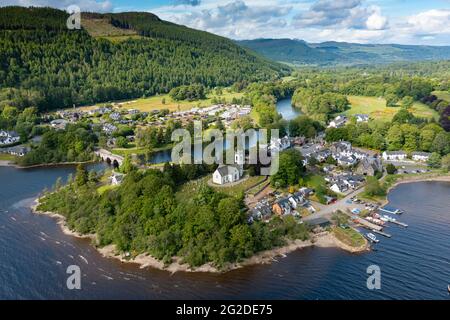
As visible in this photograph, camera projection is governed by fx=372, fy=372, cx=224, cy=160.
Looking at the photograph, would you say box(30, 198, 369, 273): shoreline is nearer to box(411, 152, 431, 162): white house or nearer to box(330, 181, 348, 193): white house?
box(330, 181, 348, 193): white house

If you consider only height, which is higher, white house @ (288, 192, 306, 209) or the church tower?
the church tower

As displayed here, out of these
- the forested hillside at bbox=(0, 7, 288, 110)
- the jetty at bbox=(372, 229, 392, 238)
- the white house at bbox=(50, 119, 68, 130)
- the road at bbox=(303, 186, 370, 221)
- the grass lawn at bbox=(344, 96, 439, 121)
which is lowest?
the jetty at bbox=(372, 229, 392, 238)

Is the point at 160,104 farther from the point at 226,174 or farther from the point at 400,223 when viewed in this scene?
the point at 400,223

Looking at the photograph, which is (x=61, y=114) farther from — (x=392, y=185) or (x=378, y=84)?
(x=378, y=84)

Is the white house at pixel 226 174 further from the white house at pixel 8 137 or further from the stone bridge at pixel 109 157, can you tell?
the white house at pixel 8 137

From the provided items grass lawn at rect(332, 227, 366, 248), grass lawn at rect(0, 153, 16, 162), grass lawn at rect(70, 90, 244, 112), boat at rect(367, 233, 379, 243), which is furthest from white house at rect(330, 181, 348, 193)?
grass lawn at rect(70, 90, 244, 112)

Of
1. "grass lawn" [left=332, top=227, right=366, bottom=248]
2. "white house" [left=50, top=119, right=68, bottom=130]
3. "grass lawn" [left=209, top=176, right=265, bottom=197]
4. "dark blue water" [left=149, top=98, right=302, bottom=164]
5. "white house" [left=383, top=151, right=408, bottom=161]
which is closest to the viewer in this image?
"grass lawn" [left=332, top=227, right=366, bottom=248]
